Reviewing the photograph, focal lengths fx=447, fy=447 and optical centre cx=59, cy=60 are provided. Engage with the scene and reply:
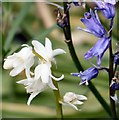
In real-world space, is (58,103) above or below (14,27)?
below

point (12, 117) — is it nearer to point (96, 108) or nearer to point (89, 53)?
point (96, 108)

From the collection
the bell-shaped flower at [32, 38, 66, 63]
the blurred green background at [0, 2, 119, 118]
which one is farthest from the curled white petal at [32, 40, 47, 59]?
the blurred green background at [0, 2, 119, 118]

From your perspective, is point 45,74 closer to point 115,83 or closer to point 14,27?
point 115,83

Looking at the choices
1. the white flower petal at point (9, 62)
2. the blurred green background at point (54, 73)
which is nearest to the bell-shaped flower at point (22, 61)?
the white flower petal at point (9, 62)

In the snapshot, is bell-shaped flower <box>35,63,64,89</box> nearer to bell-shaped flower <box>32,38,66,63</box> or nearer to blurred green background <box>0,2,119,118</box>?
bell-shaped flower <box>32,38,66,63</box>

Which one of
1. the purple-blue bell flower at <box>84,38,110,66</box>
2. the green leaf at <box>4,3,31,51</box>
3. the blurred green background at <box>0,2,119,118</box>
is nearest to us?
the purple-blue bell flower at <box>84,38,110,66</box>

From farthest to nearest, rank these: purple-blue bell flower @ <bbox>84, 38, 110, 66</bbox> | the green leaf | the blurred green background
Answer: the blurred green background < the green leaf < purple-blue bell flower @ <bbox>84, 38, 110, 66</bbox>

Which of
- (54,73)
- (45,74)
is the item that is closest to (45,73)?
(45,74)

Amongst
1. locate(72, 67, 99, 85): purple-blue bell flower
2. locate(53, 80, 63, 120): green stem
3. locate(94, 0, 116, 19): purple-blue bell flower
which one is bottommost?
locate(53, 80, 63, 120): green stem

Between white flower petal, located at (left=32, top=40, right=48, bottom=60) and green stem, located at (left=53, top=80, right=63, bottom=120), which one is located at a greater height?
white flower petal, located at (left=32, top=40, right=48, bottom=60)
